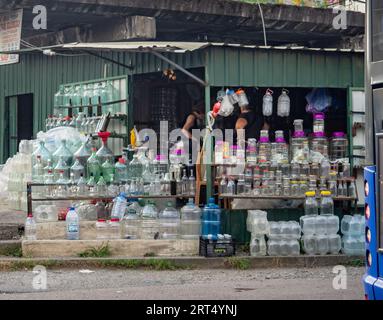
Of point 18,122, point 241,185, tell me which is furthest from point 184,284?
point 18,122

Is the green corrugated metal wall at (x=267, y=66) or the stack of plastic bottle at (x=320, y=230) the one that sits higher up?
the green corrugated metal wall at (x=267, y=66)

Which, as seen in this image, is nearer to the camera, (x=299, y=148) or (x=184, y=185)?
(x=299, y=148)

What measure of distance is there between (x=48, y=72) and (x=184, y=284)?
8238 mm

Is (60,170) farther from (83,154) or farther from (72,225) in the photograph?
(72,225)

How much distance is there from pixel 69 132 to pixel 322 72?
4.65 meters

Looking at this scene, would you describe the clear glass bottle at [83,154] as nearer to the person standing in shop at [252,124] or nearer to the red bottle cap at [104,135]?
the red bottle cap at [104,135]

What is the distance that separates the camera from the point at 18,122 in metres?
19.3

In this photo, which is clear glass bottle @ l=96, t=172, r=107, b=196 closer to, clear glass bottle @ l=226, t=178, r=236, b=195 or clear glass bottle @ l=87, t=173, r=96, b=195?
clear glass bottle @ l=87, t=173, r=96, b=195

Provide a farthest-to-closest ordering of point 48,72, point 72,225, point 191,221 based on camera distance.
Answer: point 48,72 → point 191,221 → point 72,225

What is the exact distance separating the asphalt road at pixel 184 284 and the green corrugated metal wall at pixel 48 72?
396cm

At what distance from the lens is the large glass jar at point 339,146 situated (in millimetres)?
13922

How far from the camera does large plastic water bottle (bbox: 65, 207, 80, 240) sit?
12.7 meters

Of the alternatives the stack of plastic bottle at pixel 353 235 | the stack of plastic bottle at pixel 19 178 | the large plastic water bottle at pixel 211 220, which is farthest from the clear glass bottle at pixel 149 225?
the stack of plastic bottle at pixel 19 178
